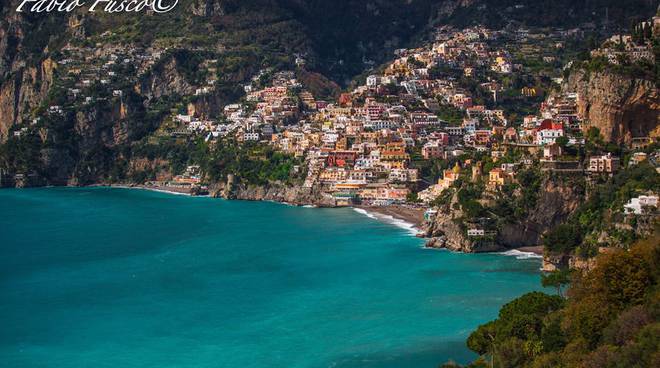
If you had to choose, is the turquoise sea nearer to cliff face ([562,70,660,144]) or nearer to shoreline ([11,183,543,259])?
shoreline ([11,183,543,259])

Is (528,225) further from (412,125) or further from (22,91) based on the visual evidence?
(22,91)

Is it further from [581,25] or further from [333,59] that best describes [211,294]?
[333,59]

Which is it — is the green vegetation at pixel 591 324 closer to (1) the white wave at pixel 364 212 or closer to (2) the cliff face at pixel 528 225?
(2) the cliff face at pixel 528 225

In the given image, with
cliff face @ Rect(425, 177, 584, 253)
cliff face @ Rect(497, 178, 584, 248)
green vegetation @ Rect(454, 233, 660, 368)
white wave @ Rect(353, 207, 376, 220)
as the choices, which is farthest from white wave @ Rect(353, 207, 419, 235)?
green vegetation @ Rect(454, 233, 660, 368)

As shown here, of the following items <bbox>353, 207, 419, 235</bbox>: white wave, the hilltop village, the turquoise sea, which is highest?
the hilltop village

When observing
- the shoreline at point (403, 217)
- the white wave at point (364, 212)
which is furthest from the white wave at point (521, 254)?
the white wave at point (364, 212)
